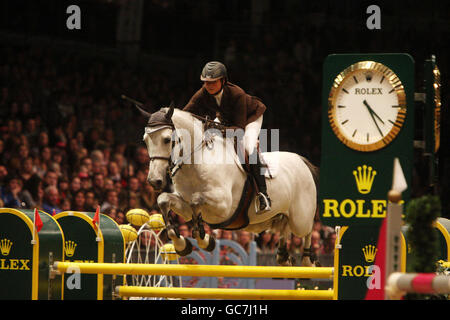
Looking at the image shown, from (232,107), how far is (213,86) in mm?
231

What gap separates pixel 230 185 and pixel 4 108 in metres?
6.46

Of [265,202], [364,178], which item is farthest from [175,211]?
[364,178]

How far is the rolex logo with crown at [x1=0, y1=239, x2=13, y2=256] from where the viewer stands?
653 cm

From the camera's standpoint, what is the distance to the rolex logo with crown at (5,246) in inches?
257

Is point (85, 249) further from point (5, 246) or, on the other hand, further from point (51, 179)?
point (51, 179)

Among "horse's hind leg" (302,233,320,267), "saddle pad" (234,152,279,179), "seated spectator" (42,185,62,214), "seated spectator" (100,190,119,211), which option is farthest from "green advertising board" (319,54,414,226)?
"seated spectator" (100,190,119,211)

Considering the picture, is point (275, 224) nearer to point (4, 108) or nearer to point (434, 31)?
point (4, 108)

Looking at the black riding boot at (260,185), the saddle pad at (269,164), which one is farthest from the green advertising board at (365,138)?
the saddle pad at (269,164)

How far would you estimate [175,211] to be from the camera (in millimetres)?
5906

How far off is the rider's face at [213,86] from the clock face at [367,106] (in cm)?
143

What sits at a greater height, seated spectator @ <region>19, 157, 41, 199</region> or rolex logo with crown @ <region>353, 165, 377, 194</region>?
rolex logo with crown @ <region>353, 165, 377, 194</region>

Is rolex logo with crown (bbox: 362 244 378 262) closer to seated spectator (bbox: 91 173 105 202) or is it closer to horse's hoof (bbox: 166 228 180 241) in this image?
horse's hoof (bbox: 166 228 180 241)

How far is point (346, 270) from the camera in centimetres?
577
